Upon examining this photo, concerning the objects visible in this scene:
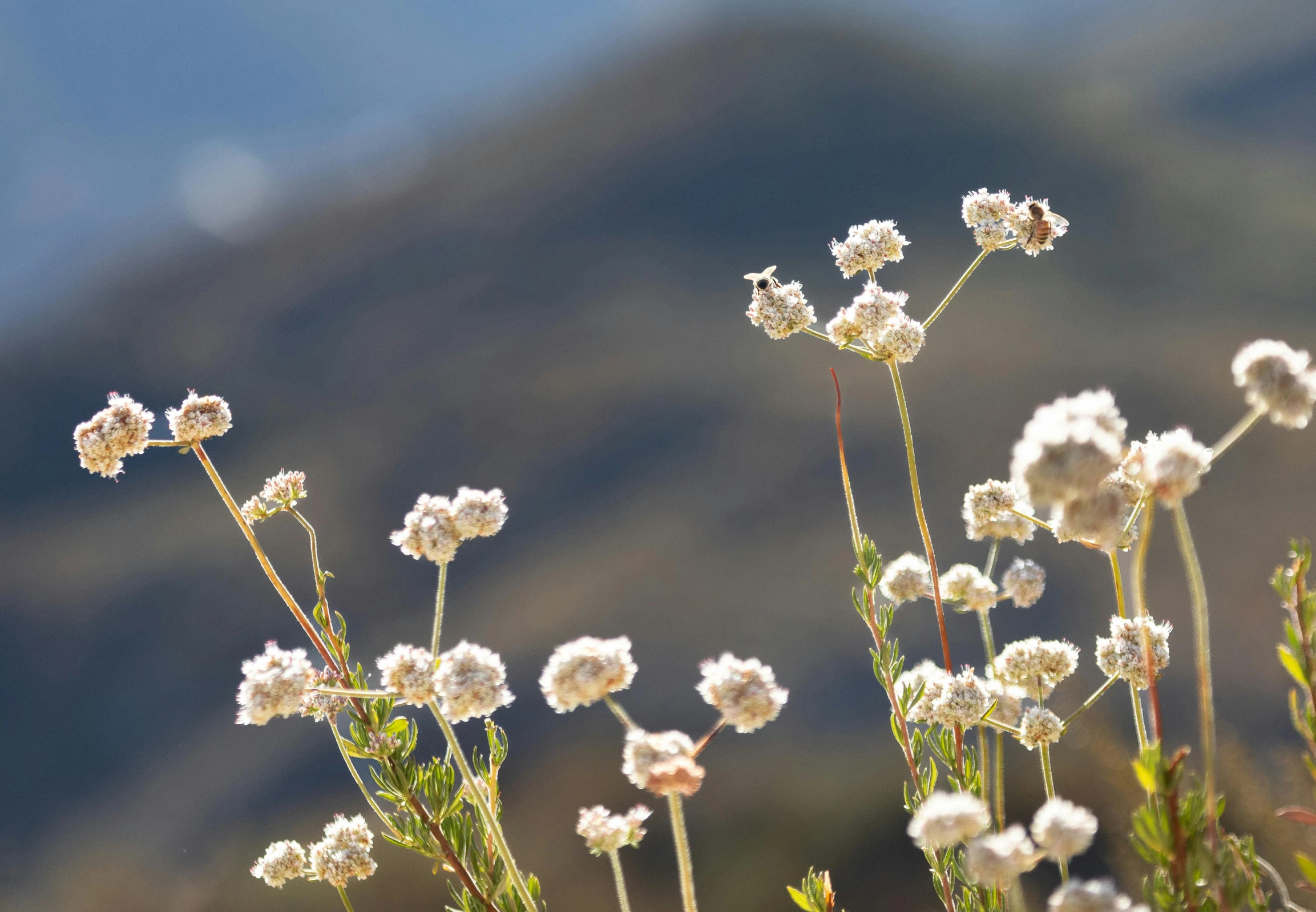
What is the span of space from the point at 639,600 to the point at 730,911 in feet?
10.0

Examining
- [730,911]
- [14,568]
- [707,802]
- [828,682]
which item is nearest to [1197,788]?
[730,911]

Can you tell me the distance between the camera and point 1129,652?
1407mm

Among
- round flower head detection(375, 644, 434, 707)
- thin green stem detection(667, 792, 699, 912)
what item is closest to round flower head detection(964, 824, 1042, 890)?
thin green stem detection(667, 792, 699, 912)

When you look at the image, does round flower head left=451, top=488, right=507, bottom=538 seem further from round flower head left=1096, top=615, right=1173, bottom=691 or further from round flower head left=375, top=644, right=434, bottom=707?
round flower head left=1096, top=615, right=1173, bottom=691

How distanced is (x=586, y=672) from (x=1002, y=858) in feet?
1.69

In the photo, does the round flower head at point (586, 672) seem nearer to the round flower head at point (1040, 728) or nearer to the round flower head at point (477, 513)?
the round flower head at point (477, 513)

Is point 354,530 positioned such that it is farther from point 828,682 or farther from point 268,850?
point 268,850

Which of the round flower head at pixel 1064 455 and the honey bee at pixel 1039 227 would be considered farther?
the honey bee at pixel 1039 227

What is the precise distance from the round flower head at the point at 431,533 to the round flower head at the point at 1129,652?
1090 millimetres

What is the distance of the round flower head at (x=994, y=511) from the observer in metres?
1.71

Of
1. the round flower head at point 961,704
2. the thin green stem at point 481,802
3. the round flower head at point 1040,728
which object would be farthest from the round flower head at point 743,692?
the round flower head at point 1040,728

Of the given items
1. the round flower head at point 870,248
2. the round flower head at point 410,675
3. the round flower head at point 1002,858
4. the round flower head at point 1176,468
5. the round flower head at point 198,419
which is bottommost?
the round flower head at point 1002,858

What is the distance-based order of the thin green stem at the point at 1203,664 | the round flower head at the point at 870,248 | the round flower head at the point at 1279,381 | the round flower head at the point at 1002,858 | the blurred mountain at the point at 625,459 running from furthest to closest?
the blurred mountain at the point at 625,459
the round flower head at the point at 870,248
the round flower head at the point at 1279,381
the round flower head at the point at 1002,858
the thin green stem at the point at 1203,664

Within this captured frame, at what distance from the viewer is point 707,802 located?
5824 millimetres
